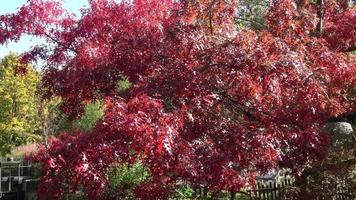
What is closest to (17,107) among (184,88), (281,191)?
(281,191)

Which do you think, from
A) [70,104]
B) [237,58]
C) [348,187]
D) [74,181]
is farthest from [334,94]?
[74,181]

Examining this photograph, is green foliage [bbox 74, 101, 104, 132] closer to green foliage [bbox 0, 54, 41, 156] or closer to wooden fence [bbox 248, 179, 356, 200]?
wooden fence [bbox 248, 179, 356, 200]

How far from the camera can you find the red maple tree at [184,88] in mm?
4398

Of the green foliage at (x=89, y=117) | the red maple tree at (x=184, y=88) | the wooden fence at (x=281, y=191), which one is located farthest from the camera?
the green foliage at (x=89, y=117)

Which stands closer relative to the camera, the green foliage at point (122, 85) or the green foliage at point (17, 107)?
the green foliage at point (122, 85)

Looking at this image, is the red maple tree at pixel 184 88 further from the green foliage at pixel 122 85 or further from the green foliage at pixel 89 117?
the green foliage at pixel 89 117

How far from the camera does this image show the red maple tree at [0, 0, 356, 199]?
4398mm

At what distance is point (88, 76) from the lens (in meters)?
5.95

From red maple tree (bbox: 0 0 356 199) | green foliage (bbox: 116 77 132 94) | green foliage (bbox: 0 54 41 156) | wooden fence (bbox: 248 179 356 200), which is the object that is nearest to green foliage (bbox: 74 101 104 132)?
wooden fence (bbox: 248 179 356 200)

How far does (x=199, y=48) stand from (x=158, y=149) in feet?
6.23

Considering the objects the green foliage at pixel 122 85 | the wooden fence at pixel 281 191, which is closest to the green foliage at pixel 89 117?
the wooden fence at pixel 281 191

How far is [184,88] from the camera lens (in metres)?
5.13

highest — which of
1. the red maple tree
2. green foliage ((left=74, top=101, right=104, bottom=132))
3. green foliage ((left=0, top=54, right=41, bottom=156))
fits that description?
green foliage ((left=0, top=54, right=41, bottom=156))

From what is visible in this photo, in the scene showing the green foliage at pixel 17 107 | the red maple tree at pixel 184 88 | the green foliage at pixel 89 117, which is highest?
the green foliage at pixel 17 107
